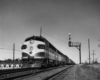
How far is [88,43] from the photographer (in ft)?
139

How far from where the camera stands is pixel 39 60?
19.0 meters

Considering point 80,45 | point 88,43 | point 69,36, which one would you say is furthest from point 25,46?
point 88,43

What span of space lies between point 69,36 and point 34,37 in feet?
49.3

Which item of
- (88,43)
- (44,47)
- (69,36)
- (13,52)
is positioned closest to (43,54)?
(44,47)

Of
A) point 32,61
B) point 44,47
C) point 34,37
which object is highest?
point 34,37

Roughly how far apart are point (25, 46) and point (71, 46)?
17026 mm

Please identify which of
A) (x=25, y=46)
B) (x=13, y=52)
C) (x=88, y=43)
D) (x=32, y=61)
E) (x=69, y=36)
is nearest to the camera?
(x=32, y=61)

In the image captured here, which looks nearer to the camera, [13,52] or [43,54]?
[43,54]

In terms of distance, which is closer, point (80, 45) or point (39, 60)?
point (39, 60)

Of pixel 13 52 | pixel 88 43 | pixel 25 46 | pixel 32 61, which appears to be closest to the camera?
pixel 32 61

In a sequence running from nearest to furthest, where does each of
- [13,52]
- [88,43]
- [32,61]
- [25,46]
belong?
[32,61] < [25,46] < [13,52] < [88,43]

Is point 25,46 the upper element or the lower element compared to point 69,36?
lower

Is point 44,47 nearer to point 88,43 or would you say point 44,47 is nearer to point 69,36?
point 69,36

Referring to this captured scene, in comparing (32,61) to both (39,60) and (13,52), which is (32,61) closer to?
(39,60)
